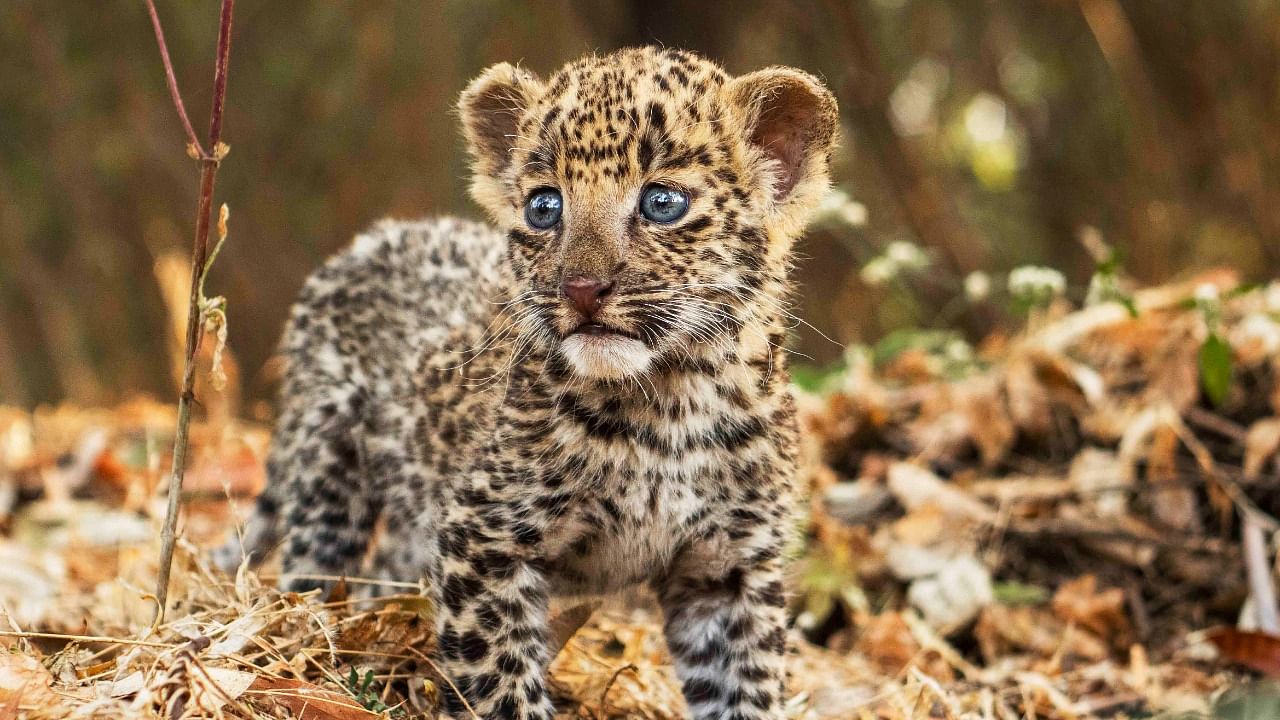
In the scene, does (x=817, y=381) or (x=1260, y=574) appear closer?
(x=1260, y=574)

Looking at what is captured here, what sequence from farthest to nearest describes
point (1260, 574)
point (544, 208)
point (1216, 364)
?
point (1216, 364)
point (1260, 574)
point (544, 208)

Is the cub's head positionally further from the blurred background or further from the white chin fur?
the blurred background

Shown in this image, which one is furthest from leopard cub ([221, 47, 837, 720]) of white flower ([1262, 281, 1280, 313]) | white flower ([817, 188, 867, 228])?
white flower ([1262, 281, 1280, 313])

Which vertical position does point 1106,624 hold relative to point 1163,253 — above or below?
below

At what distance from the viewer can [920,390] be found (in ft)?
24.5

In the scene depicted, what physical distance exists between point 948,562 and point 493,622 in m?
2.68

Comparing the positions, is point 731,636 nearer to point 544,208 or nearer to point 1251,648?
point 544,208

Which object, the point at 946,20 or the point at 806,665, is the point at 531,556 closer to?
the point at 806,665

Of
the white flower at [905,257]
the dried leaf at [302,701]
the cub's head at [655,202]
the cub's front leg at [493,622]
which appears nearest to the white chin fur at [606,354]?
the cub's head at [655,202]

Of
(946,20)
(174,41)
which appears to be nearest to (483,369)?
(174,41)

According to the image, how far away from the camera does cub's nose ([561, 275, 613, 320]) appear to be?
368cm

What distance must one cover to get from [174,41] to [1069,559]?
25.8 feet

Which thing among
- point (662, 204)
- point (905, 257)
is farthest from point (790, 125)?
point (905, 257)

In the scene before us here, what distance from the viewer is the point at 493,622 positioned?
13.0 ft
